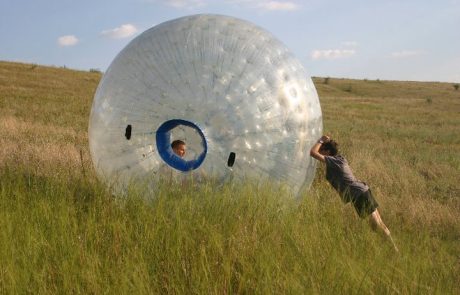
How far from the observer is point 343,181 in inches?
203

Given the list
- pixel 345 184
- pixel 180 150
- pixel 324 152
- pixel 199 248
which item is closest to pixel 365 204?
pixel 345 184

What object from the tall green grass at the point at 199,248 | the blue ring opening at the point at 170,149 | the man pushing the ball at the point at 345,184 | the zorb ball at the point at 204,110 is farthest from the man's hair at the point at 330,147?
the blue ring opening at the point at 170,149

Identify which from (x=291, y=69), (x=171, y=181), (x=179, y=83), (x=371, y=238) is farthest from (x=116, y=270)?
(x=291, y=69)

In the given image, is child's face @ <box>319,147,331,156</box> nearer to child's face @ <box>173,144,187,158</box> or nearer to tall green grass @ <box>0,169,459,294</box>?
tall green grass @ <box>0,169,459,294</box>

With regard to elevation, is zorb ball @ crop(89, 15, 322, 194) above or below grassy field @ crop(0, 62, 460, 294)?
above

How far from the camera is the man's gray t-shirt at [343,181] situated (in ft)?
16.6

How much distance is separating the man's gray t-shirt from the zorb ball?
72cm

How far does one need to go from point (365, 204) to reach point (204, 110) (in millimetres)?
2049

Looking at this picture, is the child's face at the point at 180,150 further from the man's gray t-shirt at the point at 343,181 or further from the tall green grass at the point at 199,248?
the man's gray t-shirt at the point at 343,181

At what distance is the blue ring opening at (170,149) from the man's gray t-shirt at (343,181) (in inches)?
61.8

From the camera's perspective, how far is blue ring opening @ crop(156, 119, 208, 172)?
3988 millimetres

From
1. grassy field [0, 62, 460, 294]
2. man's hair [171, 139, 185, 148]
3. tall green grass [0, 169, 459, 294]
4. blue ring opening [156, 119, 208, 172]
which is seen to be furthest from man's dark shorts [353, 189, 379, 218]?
man's hair [171, 139, 185, 148]

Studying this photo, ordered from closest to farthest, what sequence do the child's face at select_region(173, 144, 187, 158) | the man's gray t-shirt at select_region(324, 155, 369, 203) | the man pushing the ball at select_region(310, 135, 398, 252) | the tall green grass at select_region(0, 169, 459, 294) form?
the tall green grass at select_region(0, 169, 459, 294)
the child's face at select_region(173, 144, 187, 158)
the man pushing the ball at select_region(310, 135, 398, 252)
the man's gray t-shirt at select_region(324, 155, 369, 203)

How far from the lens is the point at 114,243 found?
350cm
